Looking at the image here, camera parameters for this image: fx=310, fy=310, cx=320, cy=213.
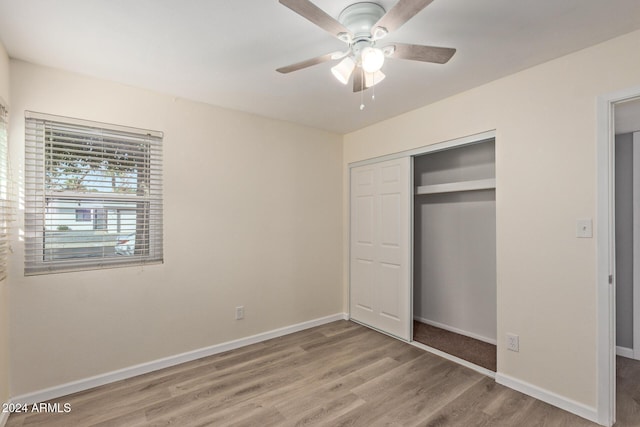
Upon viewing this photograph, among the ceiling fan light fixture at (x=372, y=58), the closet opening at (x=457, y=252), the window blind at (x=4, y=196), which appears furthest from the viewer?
the closet opening at (x=457, y=252)

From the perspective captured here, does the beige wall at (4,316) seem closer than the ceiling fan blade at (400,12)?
No

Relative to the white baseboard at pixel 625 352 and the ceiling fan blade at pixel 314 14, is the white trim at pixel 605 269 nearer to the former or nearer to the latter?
the white baseboard at pixel 625 352

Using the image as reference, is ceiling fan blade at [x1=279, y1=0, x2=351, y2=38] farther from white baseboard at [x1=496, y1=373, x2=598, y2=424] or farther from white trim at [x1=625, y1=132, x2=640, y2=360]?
white trim at [x1=625, y1=132, x2=640, y2=360]

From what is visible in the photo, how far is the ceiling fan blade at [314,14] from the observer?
1.27m

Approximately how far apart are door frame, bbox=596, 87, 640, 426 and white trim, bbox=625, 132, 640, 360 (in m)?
1.34

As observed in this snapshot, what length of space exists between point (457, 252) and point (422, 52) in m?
2.59

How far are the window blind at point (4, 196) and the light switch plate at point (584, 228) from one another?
3724mm

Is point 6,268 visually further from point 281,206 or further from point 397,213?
point 397,213

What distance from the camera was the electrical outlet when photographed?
2385 mm

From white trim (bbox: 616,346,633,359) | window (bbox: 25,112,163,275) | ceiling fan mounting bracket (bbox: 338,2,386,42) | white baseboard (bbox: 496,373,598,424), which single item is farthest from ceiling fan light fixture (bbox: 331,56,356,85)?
white trim (bbox: 616,346,633,359)

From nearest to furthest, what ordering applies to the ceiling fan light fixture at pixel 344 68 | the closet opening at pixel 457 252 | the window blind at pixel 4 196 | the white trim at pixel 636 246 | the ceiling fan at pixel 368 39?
the ceiling fan at pixel 368 39 < the ceiling fan light fixture at pixel 344 68 < the window blind at pixel 4 196 < the white trim at pixel 636 246 < the closet opening at pixel 457 252

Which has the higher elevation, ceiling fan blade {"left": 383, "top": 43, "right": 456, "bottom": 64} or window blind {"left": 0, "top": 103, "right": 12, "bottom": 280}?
ceiling fan blade {"left": 383, "top": 43, "right": 456, "bottom": 64}

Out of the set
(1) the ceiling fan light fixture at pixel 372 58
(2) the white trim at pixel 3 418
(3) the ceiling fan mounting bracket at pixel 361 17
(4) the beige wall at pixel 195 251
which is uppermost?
(3) the ceiling fan mounting bracket at pixel 361 17

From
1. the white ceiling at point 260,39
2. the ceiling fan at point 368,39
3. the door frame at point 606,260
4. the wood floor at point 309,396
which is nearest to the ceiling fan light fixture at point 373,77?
the ceiling fan at point 368,39
